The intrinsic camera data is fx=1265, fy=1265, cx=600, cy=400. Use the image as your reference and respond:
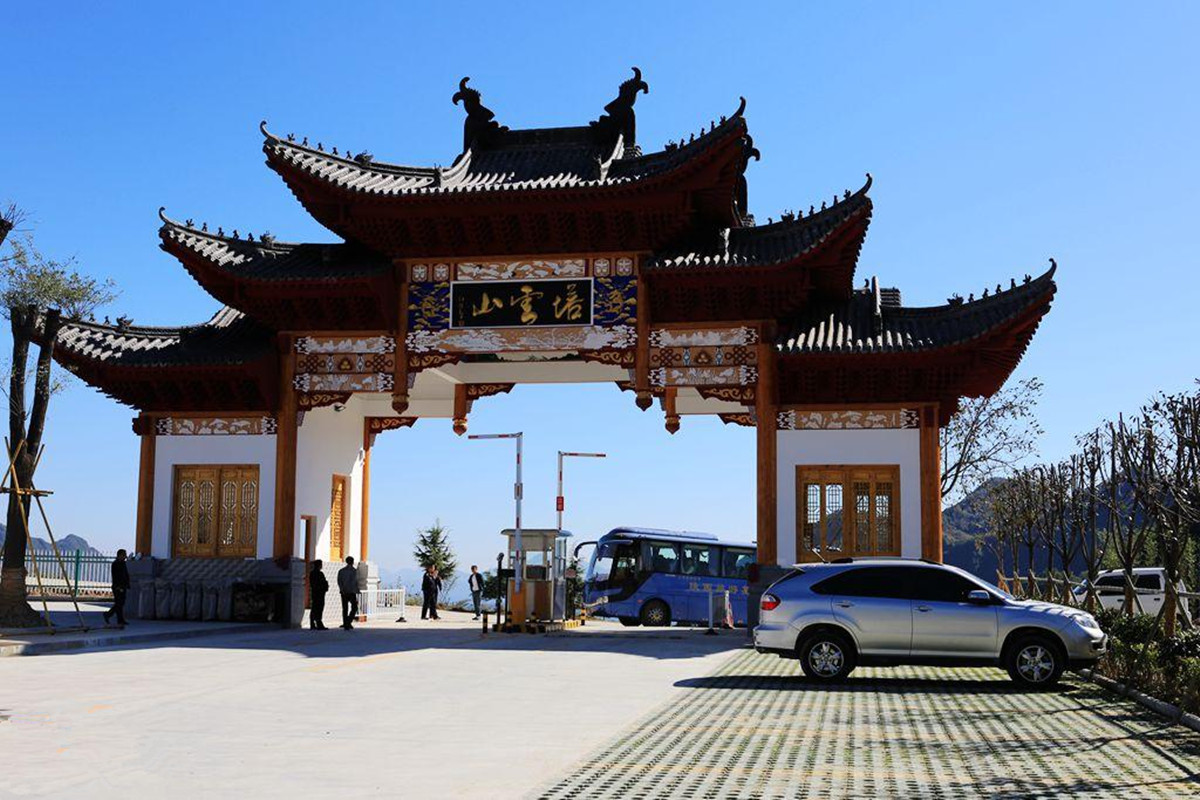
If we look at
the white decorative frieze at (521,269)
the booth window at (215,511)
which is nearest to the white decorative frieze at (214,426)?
the booth window at (215,511)

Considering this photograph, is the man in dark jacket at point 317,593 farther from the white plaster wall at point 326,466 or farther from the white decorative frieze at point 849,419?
the white decorative frieze at point 849,419

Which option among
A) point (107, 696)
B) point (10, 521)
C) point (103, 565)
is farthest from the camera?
point (103, 565)

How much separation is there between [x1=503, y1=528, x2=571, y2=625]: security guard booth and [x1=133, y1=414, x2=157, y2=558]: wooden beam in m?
6.74

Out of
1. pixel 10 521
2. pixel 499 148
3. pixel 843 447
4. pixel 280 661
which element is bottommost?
pixel 280 661

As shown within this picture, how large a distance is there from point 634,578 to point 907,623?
20211mm

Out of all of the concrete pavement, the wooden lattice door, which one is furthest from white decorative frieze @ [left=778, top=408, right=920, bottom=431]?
the wooden lattice door

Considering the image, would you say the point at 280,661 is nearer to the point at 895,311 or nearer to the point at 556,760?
the point at 556,760

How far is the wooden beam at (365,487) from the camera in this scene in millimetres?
27281

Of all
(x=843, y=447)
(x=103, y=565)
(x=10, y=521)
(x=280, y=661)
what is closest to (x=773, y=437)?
(x=843, y=447)

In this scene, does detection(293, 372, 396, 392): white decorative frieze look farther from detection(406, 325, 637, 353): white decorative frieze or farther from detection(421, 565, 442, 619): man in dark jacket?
detection(421, 565, 442, 619): man in dark jacket

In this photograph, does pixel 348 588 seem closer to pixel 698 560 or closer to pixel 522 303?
pixel 522 303

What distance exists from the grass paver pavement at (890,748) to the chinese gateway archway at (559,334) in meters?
7.98

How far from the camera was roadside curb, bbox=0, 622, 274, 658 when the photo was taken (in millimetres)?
16797

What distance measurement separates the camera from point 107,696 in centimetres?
1172
